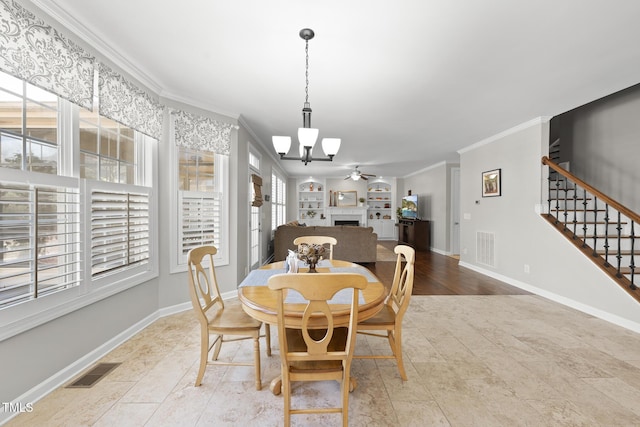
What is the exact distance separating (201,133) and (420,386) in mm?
3377

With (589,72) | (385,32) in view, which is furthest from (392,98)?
(589,72)

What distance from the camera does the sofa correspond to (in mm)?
5797

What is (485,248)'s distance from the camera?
16.6ft

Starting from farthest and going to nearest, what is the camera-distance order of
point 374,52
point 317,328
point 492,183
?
point 492,183 → point 374,52 → point 317,328

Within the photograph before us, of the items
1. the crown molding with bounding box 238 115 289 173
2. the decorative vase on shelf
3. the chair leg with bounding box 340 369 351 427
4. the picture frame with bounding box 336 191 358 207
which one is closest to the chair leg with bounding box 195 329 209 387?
the decorative vase on shelf

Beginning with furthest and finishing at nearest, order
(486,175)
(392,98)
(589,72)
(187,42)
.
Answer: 1. (486,175)
2. (392,98)
3. (589,72)
4. (187,42)

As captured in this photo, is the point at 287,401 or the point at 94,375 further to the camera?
the point at 94,375

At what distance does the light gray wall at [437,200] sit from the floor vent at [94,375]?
724 cm

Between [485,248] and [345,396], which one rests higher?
[485,248]

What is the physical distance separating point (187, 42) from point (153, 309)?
2686 millimetres

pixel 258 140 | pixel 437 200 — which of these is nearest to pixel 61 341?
pixel 258 140

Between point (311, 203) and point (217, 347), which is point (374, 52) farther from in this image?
point (311, 203)

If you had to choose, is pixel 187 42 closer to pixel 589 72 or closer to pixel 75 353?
pixel 75 353

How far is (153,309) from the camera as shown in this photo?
9.69ft
